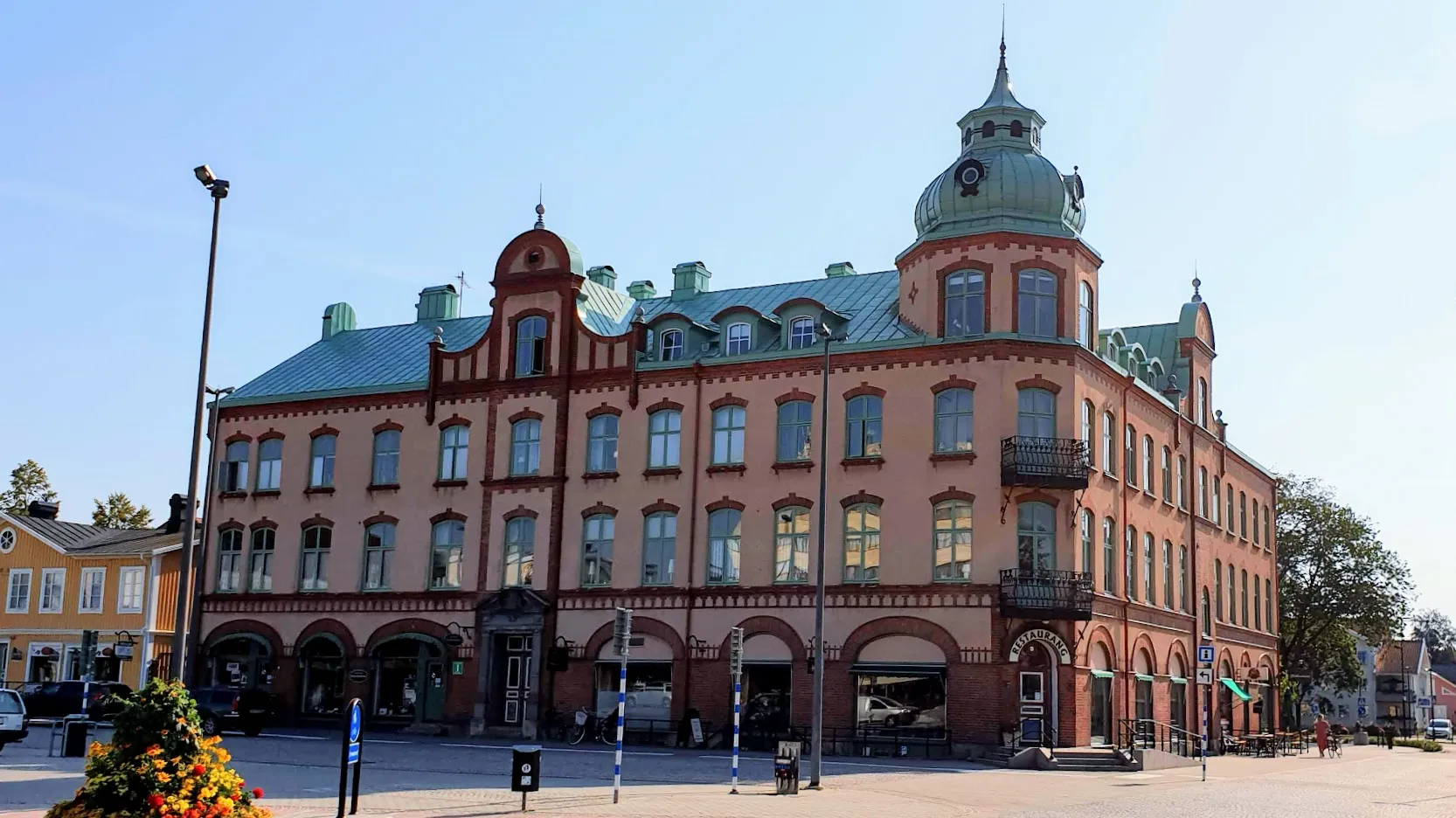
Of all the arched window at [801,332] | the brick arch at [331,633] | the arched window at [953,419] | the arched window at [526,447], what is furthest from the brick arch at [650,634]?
the arched window at [953,419]

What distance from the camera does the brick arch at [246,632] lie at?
2003 inches

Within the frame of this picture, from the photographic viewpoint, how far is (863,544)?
1663 inches

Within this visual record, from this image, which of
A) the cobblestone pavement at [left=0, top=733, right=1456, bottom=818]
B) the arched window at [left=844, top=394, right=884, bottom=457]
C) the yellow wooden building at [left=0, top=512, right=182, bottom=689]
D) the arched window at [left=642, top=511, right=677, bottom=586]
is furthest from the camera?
the yellow wooden building at [left=0, top=512, right=182, bottom=689]

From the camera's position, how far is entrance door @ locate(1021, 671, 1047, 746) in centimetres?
3966

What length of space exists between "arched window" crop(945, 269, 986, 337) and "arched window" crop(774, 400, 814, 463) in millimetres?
4702

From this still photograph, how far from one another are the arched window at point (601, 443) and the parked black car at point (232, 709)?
11739 mm

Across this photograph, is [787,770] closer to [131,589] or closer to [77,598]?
[131,589]

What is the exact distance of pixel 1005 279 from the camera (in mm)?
41562

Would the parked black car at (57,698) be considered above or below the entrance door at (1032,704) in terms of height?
below

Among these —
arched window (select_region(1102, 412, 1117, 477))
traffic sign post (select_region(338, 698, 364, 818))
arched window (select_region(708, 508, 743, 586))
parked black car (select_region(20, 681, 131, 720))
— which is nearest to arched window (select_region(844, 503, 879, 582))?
arched window (select_region(708, 508, 743, 586))

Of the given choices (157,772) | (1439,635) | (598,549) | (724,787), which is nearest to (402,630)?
(598,549)

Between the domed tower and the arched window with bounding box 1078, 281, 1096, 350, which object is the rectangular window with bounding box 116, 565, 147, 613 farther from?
the arched window with bounding box 1078, 281, 1096, 350

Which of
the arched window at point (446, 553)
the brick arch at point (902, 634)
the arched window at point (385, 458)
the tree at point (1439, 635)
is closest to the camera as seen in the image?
the brick arch at point (902, 634)

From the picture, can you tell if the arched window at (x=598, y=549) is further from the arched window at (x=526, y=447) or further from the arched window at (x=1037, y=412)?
the arched window at (x=1037, y=412)
